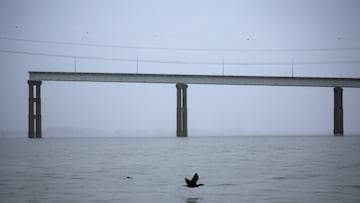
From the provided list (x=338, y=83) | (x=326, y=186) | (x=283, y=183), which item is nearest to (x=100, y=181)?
(x=283, y=183)

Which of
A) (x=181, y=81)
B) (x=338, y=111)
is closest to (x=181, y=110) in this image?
(x=181, y=81)

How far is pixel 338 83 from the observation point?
5822 inches

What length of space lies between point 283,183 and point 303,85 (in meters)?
126

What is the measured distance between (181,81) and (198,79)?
11.4ft

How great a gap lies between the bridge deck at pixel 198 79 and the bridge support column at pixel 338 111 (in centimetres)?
150

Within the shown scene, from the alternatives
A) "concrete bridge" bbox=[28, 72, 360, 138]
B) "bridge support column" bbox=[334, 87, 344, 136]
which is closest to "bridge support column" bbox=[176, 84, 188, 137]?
"concrete bridge" bbox=[28, 72, 360, 138]

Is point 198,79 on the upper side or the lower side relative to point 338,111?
upper

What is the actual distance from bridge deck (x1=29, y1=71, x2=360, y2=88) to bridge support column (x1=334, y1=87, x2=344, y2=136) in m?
1.50

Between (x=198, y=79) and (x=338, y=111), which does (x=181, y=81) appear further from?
(x=338, y=111)

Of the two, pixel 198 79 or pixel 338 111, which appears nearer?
pixel 198 79

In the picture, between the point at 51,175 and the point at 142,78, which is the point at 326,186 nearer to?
the point at 51,175

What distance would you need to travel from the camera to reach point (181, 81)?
14262 cm

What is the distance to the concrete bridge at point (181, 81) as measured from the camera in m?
138

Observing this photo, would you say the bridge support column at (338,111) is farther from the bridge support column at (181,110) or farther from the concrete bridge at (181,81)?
the bridge support column at (181,110)
